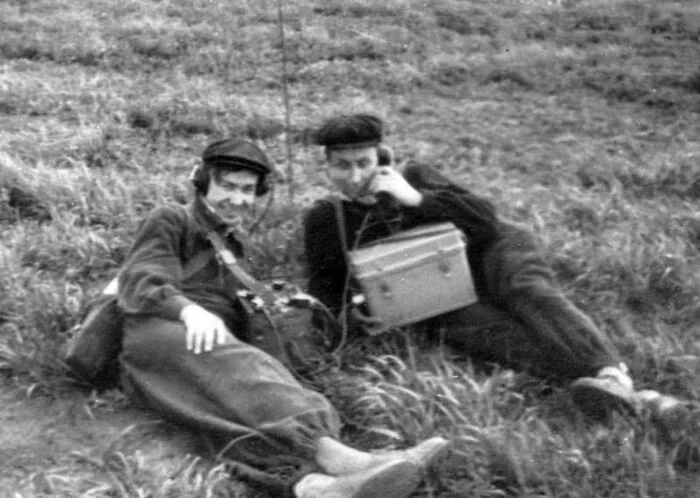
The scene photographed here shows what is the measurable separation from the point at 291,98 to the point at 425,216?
344 centimetres

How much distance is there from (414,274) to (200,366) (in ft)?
3.61

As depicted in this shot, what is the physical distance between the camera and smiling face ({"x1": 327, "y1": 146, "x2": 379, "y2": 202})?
4750 millimetres

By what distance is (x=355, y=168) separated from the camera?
4.75 m

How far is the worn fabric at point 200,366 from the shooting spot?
149 inches

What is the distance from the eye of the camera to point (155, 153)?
7.01 meters

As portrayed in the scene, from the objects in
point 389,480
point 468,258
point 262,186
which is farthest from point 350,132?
point 389,480

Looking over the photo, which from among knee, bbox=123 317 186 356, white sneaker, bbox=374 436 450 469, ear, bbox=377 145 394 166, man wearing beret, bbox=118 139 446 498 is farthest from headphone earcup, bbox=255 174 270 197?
white sneaker, bbox=374 436 450 469

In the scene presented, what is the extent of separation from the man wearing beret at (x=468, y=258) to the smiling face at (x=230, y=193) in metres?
0.51

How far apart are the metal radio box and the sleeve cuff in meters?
0.85

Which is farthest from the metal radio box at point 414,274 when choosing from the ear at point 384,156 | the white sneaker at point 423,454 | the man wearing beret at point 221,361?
the white sneaker at point 423,454

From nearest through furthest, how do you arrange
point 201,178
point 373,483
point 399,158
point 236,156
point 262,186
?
point 373,483 < point 236,156 < point 201,178 < point 262,186 < point 399,158

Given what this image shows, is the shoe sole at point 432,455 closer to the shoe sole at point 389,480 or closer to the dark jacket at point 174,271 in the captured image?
the shoe sole at point 389,480

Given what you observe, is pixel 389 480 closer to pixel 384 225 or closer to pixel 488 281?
pixel 488 281

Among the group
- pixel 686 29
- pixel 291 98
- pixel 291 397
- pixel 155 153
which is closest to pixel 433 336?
pixel 291 397
